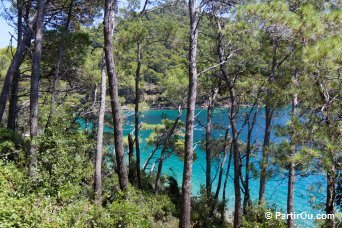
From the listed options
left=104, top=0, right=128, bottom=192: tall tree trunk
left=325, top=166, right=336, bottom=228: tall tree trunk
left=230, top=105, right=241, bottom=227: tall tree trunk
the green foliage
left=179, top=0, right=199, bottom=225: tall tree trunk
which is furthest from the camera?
the green foliage

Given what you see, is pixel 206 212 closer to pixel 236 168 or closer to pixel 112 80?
pixel 236 168

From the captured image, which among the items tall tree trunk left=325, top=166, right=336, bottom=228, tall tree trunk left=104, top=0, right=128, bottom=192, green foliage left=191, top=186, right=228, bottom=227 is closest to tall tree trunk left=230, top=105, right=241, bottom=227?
green foliage left=191, top=186, right=228, bottom=227

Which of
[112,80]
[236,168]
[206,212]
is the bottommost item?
[206,212]

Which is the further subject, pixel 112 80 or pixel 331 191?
pixel 112 80

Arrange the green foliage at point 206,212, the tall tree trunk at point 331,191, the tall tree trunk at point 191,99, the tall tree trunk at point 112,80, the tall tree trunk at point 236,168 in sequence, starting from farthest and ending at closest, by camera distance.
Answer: the green foliage at point 206,212 < the tall tree trunk at point 236,168 < the tall tree trunk at point 191,99 < the tall tree trunk at point 112,80 < the tall tree trunk at point 331,191

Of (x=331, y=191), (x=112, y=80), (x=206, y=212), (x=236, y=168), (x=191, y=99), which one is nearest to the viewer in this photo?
(x=331, y=191)

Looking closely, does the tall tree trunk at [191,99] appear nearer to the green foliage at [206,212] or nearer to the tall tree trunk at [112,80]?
the tall tree trunk at [112,80]

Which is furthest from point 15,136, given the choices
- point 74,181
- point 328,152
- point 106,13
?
point 328,152

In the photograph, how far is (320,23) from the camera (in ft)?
20.7

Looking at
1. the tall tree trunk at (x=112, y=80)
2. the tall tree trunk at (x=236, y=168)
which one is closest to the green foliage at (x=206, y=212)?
the tall tree trunk at (x=236, y=168)

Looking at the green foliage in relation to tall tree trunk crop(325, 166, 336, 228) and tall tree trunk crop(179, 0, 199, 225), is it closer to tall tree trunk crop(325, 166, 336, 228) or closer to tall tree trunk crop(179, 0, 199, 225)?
A: tall tree trunk crop(179, 0, 199, 225)

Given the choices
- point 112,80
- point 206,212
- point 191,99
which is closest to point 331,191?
point 191,99

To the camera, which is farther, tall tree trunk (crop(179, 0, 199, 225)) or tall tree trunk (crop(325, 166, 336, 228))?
tall tree trunk (crop(179, 0, 199, 225))

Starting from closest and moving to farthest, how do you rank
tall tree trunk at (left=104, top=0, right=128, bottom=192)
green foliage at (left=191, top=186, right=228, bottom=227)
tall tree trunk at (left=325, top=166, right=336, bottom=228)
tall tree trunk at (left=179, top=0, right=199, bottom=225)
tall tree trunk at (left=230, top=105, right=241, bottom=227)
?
tall tree trunk at (left=325, top=166, right=336, bottom=228), tall tree trunk at (left=104, top=0, right=128, bottom=192), tall tree trunk at (left=179, top=0, right=199, bottom=225), tall tree trunk at (left=230, top=105, right=241, bottom=227), green foliage at (left=191, top=186, right=228, bottom=227)
